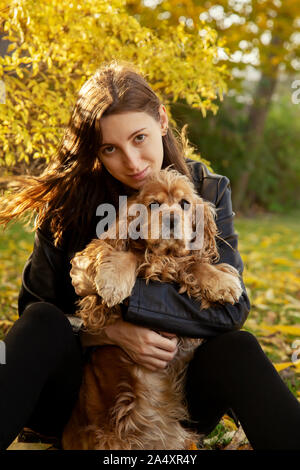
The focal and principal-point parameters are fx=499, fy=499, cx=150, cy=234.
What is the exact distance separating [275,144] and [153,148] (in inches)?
500

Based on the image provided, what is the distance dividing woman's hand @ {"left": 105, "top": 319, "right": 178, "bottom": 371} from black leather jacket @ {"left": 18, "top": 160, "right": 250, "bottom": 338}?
0.20 ft

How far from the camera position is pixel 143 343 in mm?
2232

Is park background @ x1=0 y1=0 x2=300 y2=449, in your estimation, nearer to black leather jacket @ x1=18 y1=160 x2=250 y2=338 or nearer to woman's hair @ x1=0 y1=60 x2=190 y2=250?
woman's hair @ x1=0 y1=60 x2=190 y2=250

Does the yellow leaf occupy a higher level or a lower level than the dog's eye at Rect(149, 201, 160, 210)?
lower

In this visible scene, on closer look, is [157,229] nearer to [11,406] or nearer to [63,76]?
[11,406]

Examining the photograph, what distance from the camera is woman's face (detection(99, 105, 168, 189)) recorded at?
2451 mm

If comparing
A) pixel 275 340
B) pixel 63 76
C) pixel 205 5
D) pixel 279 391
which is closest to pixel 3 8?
pixel 63 76

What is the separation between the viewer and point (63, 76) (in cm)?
366

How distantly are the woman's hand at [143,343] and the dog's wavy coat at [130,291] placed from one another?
43mm

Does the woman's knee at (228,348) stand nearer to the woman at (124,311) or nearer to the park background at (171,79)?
the woman at (124,311)

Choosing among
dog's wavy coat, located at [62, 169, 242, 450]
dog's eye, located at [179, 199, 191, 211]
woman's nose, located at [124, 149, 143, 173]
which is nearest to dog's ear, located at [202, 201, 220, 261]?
dog's wavy coat, located at [62, 169, 242, 450]

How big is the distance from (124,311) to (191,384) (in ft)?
1.60

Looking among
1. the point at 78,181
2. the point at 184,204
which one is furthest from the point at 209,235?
the point at 78,181

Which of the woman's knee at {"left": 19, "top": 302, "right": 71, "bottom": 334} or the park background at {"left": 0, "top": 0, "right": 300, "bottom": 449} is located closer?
the woman's knee at {"left": 19, "top": 302, "right": 71, "bottom": 334}
